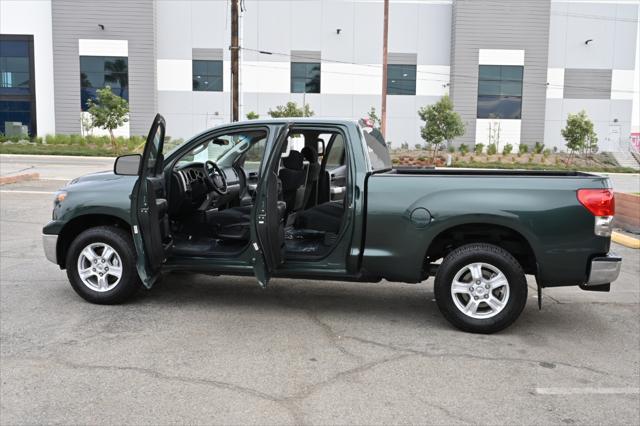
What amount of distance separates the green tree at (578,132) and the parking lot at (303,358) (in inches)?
1552

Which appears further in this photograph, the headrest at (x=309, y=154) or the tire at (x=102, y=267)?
the headrest at (x=309, y=154)

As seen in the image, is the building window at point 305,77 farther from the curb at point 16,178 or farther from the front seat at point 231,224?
the front seat at point 231,224

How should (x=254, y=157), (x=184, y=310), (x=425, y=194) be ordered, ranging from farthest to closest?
(x=254, y=157), (x=184, y=310), (x=425, y=194)

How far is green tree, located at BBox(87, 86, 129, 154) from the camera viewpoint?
42.1m

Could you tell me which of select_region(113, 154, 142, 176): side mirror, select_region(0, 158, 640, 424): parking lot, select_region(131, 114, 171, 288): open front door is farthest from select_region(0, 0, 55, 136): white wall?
select_region(131, 114, 171, 288): open front door

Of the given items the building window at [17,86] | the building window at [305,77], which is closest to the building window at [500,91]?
A: the building window at [305,77]

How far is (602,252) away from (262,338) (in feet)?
9.70

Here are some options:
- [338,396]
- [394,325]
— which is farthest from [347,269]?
[338,396]

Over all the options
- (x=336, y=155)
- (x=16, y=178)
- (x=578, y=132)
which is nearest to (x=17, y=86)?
(x=16, y=178)

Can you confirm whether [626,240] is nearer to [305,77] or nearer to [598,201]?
[598,201]

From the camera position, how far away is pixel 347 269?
5.56 meters

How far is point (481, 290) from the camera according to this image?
5293 millimetres

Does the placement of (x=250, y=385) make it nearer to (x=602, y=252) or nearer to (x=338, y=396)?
(x=338, y=396)

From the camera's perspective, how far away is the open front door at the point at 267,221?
209 inches
